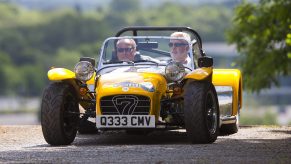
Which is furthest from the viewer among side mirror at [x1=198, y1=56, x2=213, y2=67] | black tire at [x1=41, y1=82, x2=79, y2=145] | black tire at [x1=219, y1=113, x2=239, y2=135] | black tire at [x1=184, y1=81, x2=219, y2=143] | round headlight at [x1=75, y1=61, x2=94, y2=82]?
black tire at [x1=219, y1=113, x2=239, y2=135]

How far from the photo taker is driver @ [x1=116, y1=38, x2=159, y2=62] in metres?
19.3

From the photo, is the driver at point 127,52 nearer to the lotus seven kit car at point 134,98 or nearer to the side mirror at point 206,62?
the lotus seven kit car at point 134,98

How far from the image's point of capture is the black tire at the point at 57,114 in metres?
17.7

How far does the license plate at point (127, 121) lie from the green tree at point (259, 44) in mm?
23165

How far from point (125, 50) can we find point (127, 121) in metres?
2.10

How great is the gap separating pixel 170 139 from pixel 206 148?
103 inches

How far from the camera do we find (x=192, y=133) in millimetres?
17562

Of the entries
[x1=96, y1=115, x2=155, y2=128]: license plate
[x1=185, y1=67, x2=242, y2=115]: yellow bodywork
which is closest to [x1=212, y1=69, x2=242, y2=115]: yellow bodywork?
[x1=185, y1=67, x2=242, y2=115]: yellow bodywork

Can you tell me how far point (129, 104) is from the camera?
17688 millimetres

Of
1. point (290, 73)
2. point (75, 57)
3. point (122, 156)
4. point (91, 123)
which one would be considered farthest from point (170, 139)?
point (75, 57)

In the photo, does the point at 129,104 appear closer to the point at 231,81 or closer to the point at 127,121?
the point at 127,121

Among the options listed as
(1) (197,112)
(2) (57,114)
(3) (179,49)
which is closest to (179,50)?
(3) (179,49)

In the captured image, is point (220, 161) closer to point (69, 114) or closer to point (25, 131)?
point (69, 114)

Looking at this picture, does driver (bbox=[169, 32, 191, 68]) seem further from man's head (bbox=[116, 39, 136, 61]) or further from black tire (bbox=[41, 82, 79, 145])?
black tire (bbox=[41, 82, 79, 145])
